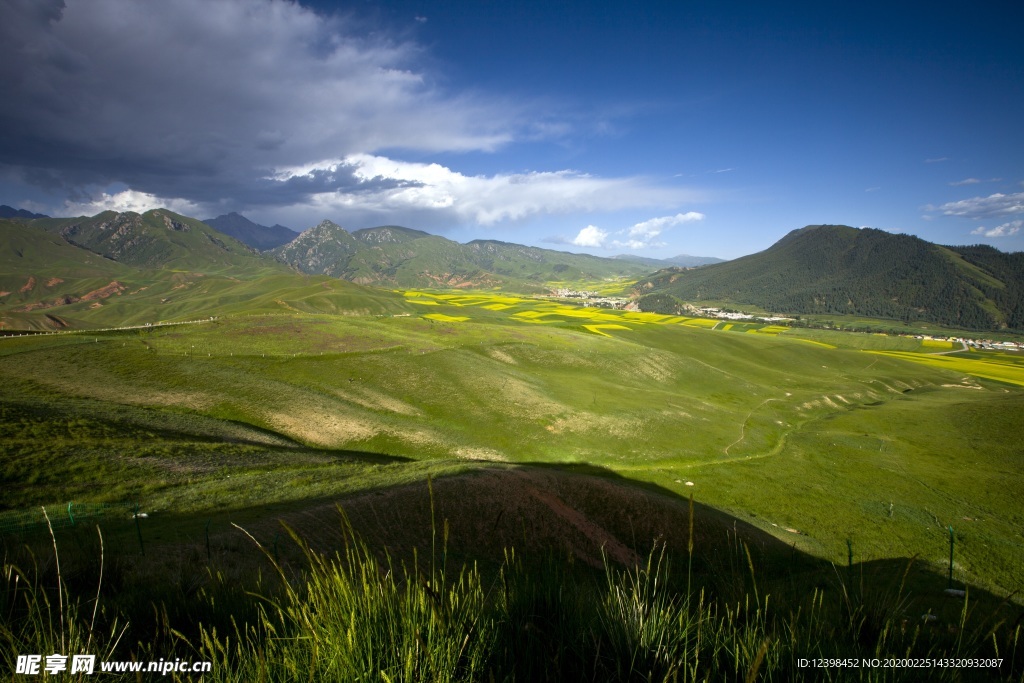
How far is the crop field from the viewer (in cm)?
2544

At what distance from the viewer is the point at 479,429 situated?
1972 inches

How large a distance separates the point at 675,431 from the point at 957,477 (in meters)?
→ 27.4

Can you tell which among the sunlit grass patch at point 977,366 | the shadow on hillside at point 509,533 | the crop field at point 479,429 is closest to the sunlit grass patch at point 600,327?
the crop field at point 479,429

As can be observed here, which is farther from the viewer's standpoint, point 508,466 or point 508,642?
point 508,466

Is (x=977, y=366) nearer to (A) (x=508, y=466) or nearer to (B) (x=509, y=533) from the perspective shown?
(A) (x=508, y=466)

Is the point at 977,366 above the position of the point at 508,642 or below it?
below

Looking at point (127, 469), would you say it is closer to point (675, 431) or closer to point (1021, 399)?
point (675, 431)

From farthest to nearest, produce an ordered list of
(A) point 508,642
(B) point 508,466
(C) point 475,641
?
1. (B) point 508,466
2. (A) point 508,642
3. (C) point 475,641

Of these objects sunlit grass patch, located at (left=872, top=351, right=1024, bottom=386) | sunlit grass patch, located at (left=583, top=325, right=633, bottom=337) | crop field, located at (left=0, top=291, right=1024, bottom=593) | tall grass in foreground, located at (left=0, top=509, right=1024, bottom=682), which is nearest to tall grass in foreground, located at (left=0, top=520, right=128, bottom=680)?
tall grass in foreground, located at (left=0, top=509, right=1024, bottom=682)

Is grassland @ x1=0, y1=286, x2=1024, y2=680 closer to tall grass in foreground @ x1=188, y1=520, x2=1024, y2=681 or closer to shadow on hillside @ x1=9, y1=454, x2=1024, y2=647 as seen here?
tall grass in foreground @ x1=188, y1=520, x2=1024, y2=681

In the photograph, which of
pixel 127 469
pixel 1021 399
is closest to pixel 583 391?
pixel 127 469

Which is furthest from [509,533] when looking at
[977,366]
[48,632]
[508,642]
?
[977,366]

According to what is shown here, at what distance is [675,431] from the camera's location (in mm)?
55250

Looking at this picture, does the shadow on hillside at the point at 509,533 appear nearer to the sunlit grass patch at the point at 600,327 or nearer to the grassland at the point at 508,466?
the grassland at the point at 508,466
